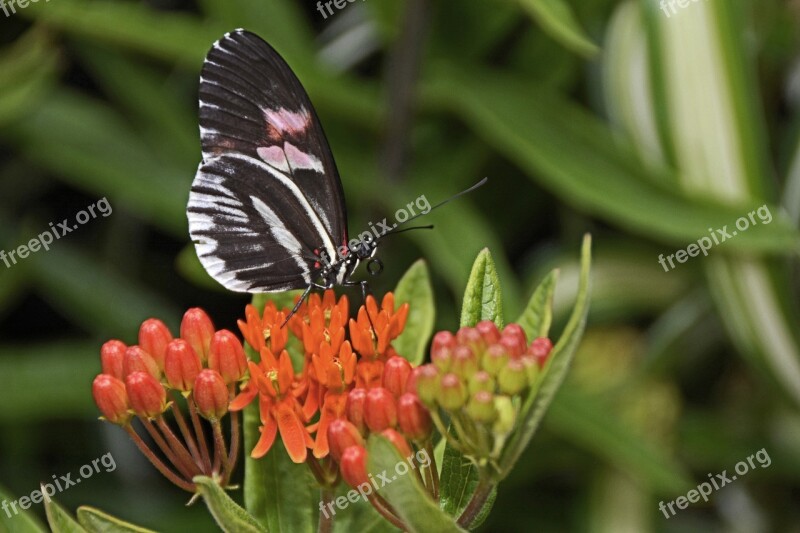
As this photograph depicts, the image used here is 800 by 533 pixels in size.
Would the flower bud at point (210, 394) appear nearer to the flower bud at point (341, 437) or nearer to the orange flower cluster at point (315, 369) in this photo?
the orange flower cluster at point (315, 369)

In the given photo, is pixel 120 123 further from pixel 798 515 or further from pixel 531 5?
pixel 798 515

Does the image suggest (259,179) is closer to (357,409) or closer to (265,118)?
(265,118)

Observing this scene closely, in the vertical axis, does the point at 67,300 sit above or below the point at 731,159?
above

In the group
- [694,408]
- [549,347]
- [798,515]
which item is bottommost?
[798,515]

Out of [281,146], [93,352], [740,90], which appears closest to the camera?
[281,146]

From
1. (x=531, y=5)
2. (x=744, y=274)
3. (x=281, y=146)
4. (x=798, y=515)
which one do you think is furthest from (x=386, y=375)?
(x=798, y=515)

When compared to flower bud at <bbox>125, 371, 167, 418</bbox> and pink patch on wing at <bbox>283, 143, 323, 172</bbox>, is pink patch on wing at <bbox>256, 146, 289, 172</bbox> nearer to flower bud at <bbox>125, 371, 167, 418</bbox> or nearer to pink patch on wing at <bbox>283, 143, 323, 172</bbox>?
pink patch on wing at <bbox>283, 143, 323, 172</bbox>

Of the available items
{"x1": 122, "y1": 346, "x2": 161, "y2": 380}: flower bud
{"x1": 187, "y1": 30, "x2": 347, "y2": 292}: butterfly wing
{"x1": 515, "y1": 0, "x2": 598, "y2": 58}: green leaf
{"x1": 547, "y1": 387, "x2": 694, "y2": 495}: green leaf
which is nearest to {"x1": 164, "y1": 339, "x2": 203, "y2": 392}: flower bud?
{"x1": 122, "y1": 346, "x2": 161, "y2": 380}: flower bud
